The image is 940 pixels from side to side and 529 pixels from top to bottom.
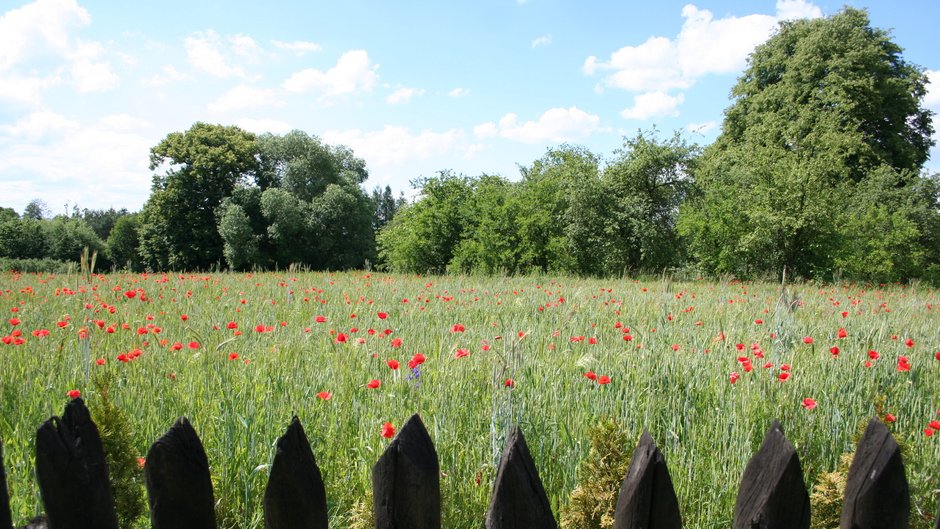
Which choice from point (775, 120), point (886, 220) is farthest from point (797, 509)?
point (775, 120)

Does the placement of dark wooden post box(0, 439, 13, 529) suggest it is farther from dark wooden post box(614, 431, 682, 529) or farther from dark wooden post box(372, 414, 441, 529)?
dark wooden post box(614, 431, 682, 529)

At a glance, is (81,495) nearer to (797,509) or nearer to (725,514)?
(797,509)

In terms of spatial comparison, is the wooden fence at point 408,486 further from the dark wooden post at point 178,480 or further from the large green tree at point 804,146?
the large green tree at point 804,146

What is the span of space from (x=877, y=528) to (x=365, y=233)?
39533mm

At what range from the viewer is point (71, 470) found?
118 centimetres

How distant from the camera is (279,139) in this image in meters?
39.6

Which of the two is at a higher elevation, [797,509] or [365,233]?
[365,233]

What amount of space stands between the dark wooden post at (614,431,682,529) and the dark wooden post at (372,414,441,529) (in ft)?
1.43

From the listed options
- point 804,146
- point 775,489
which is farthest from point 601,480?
point 804,146

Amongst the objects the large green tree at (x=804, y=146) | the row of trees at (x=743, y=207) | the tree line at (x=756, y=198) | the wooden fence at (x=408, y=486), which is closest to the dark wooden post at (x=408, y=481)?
the wooden fence at (x=408, y=486)

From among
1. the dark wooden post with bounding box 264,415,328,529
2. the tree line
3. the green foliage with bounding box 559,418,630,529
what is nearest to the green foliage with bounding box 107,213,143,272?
the tree line

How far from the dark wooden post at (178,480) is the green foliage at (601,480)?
1045 mm

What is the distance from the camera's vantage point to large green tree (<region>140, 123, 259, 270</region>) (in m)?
34.9

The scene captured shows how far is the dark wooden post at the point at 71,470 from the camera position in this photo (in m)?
1.18
